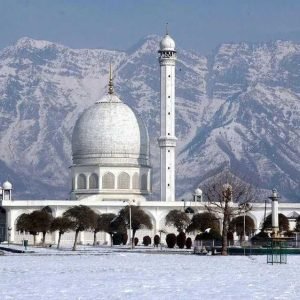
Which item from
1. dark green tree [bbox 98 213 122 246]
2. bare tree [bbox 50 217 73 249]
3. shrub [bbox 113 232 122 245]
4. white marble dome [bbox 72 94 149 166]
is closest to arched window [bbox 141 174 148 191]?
white marble dome [bbox 72 94 149 166]

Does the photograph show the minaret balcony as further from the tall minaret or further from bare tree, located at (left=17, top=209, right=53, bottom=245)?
bare tree, located at (left=17, top=209, right=53, bottom=245)

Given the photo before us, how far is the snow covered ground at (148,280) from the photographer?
38.3 meters

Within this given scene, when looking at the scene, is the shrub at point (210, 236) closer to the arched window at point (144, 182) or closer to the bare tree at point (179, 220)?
the bare tree at point (179, 220)

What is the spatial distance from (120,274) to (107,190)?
82.0m

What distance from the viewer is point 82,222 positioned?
102 m

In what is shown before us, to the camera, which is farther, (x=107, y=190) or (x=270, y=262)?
(x=107, y=190)

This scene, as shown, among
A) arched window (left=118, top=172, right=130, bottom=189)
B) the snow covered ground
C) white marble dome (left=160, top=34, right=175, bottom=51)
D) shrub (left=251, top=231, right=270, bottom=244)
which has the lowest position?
the snow covered ground

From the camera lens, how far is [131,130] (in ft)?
441

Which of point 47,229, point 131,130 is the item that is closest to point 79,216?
point 47,229

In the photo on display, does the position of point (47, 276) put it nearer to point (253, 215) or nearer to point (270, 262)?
point (270, 262)

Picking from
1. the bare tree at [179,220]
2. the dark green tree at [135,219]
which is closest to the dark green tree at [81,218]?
the dark green tree at [135,219]

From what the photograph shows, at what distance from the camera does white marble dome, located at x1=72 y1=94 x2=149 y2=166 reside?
13325 cm

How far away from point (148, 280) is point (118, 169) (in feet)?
286

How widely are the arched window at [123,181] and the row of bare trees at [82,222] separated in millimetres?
11847
